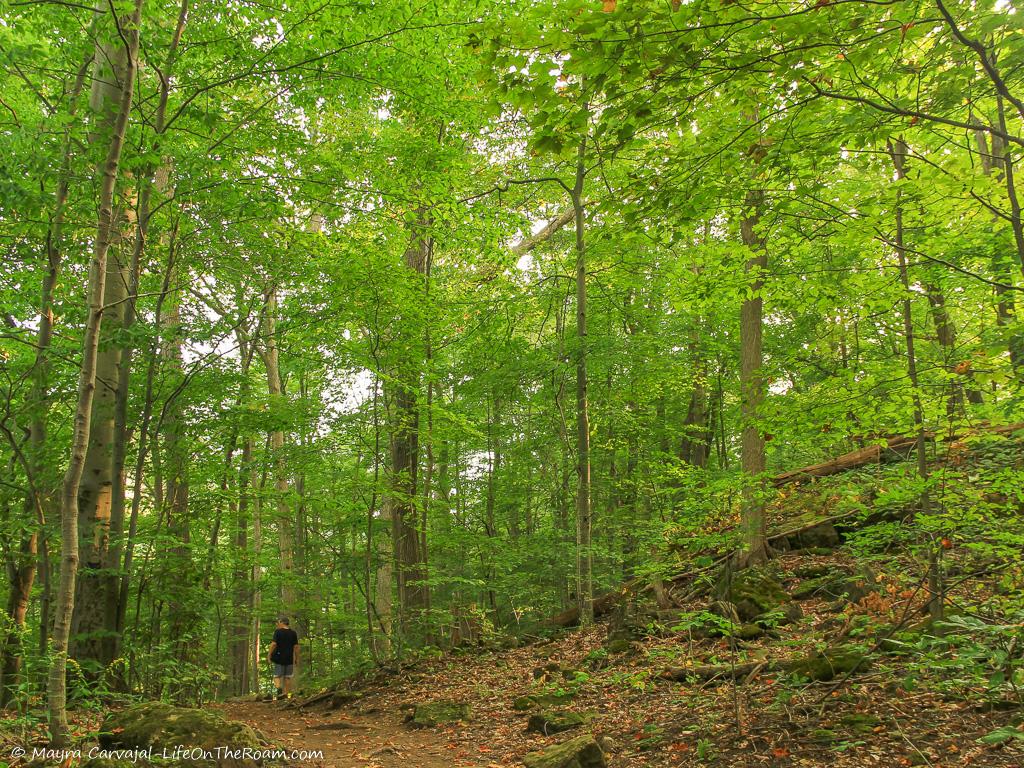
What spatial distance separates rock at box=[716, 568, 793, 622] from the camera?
318 inches

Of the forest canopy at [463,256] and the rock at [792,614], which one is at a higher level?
the forest canopy at [463,256]

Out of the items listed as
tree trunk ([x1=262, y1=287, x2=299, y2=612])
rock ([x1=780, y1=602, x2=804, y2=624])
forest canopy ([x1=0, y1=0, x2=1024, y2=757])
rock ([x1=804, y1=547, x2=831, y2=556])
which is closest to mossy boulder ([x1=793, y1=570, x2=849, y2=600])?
rock ([x1=780, y1=602, x2=804, y2=624])

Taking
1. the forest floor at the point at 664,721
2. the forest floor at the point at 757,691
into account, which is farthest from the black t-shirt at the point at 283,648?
the forest floor at the point at 664,721

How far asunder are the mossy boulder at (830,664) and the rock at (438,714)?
14.2ft

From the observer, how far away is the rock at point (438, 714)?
25.4ft

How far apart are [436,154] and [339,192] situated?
180cm

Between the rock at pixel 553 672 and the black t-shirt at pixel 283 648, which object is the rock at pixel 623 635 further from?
the black t-shirt at pixel 283 648

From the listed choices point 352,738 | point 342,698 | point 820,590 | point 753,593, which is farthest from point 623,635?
point 342,698

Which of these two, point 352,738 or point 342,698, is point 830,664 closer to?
point 352,738

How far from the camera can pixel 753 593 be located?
8383mm

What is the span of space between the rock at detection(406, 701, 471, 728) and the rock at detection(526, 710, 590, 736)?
1.37 meters

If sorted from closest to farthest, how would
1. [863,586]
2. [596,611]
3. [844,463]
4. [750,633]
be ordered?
1. [863,586]
2. [750,633]
3. [844,463]
4. [596,611]

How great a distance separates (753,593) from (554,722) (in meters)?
3.57

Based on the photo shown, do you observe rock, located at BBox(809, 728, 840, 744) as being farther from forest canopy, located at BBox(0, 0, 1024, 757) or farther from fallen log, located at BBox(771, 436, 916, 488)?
fallen log, located at BBox(771, 436, 916, 488)
